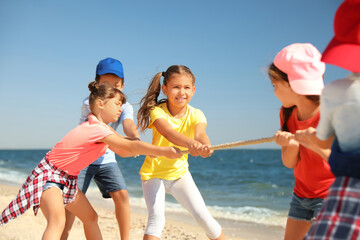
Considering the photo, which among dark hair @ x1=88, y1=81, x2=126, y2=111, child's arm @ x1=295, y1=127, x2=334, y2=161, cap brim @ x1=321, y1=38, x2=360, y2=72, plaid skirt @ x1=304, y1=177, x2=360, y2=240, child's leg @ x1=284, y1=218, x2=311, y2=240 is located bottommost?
child's leg @ x1=284, y1=218, x2=311, y2=240

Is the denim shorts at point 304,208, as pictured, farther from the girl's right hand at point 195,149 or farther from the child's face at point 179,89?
the child's face at point 179,89

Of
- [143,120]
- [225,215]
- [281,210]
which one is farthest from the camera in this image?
[281,210]

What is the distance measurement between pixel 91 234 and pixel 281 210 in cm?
727

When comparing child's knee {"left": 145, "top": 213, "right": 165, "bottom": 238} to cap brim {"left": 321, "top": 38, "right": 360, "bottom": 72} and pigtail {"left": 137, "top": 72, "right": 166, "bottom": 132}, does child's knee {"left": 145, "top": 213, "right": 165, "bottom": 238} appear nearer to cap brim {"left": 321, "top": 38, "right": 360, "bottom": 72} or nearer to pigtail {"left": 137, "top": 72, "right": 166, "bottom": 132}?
pigtail {"left": 137, "top": 72, "right": 166, "bottom": 132}

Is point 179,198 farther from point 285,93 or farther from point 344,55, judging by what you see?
point 344,55

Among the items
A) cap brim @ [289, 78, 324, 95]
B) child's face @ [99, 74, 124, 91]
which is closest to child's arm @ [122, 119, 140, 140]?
child's face @ [99, 74, 124, 91]

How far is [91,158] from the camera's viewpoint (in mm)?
3152

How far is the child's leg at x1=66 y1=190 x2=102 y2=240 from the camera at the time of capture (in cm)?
320

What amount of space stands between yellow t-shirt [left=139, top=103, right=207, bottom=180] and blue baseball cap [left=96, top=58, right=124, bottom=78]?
720 millimetres

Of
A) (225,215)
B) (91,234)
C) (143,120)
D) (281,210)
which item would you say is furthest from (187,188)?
(281,210)

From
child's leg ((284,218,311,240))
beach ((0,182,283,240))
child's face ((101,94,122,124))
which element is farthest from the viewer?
beach ((0,182,283,240))

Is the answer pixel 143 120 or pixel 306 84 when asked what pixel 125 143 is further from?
pixel 306 84

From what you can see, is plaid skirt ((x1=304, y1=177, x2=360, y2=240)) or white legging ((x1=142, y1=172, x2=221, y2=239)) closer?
plaid skirt ((x1=304, y1=177, x2=360, y2=240))

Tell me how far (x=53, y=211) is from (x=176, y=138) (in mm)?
1083
